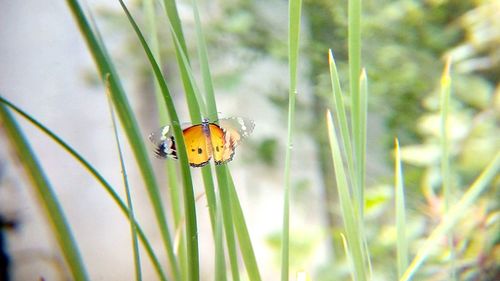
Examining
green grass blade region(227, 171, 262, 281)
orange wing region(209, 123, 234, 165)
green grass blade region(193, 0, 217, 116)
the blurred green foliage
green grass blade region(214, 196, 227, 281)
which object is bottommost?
green grass blade region(214, 196, 227, 281)

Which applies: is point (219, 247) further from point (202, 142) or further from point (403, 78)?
point (403, 78)

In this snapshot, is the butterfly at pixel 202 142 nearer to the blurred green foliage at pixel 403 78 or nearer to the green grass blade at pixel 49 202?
the green grass blade at pixel 49 202

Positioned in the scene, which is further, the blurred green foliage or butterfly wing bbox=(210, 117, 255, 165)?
the blurred green foliage

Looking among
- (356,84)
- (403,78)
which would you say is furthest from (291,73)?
(403,78)

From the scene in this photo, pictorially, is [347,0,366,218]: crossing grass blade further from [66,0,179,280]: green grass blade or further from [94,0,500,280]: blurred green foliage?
[94,0,500,280]: blurred green foliage

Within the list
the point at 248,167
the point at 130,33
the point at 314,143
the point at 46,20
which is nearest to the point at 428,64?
the point at 314,143

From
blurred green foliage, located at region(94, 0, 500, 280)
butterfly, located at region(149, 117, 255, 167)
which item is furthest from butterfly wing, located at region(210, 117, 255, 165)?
blurred green foliage, located at region(94, 0, 500, 280)

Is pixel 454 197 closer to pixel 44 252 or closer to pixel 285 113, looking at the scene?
pixel 285 113

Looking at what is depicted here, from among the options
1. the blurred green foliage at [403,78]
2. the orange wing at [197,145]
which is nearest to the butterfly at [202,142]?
the orange wing at [197,145]
